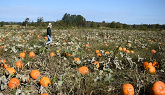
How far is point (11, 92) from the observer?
2.61 meters

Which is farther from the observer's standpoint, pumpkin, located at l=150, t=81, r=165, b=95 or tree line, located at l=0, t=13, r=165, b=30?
tree line, located at l=0, t=13, r=165, b=30

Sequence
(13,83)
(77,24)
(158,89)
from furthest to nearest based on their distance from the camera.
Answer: (77,24) → (13,83) → (158,89)

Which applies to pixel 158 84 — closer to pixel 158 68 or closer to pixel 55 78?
pixel 158 68

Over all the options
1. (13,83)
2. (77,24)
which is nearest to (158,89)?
(13,83)

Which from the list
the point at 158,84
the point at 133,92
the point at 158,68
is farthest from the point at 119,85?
the point at 158,68

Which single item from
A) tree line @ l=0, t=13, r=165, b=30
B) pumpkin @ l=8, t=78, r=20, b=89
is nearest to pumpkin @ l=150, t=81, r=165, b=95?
pumpkin @ l=8, t=78, r=20, b=89

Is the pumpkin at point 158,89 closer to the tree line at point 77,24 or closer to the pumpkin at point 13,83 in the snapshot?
the pumpkin at point 13,83

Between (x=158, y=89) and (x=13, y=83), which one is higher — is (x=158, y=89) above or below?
above

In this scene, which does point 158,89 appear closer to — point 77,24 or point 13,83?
point 13,83

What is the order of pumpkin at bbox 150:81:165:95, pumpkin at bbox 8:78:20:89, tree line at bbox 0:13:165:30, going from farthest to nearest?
tree line at bbox 0:13:165:30 < pumpkin at bbox 8:78:20:89 < pumpkin at bbox 150:81:165:95

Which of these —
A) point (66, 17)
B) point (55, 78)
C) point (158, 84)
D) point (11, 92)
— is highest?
point (66, 17)

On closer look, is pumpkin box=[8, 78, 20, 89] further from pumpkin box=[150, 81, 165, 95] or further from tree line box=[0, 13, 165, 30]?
tree line box=[0, 13, 165, 30]

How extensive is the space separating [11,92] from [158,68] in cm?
350

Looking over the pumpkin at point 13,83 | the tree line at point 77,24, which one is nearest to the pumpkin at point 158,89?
the pumpkin at point 13,83
